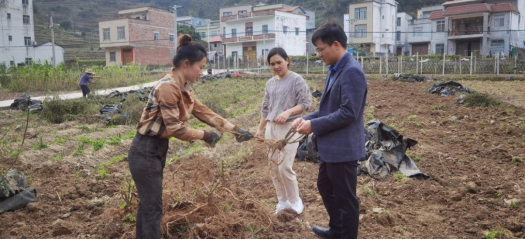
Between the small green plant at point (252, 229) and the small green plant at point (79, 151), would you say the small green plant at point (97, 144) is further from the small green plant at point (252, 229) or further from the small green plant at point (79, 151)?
the small green plant at point (252, 229)

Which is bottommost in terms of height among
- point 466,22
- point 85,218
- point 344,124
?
point 85,218

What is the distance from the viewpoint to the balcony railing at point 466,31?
128 ft

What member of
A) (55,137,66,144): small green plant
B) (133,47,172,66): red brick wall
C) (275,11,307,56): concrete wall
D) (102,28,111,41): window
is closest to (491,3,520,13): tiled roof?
(275,11,307,56): concrete wall

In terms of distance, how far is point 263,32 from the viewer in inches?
1799

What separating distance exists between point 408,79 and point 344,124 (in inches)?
768

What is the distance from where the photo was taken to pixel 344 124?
2.93 metres

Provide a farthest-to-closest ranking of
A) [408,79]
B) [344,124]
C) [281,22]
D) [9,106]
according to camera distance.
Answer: [281,22] → [408,79] → [9,106] → [344,124]

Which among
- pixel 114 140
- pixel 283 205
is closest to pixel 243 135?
pixel 283 205

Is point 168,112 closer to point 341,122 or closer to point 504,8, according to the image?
point 341,122

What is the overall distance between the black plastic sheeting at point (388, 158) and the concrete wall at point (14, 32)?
1752 inches

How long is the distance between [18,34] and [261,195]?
46965 millimetres

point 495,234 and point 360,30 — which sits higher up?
point 360,30

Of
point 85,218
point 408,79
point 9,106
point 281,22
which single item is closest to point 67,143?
point 85,218

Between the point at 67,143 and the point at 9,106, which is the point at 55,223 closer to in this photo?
the point at 67,143
